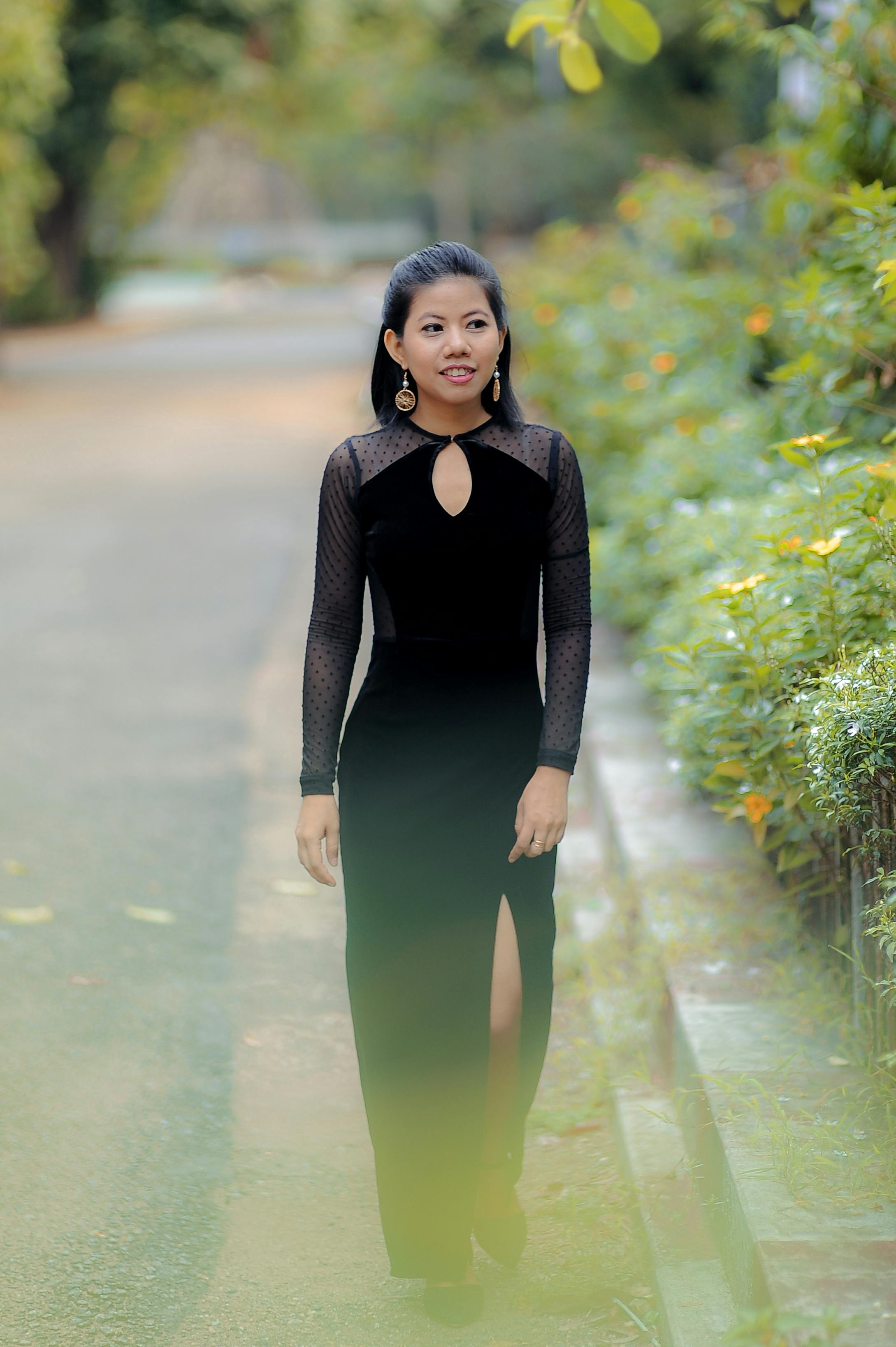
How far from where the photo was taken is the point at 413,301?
2.69m

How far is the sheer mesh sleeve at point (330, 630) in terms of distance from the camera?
278cm

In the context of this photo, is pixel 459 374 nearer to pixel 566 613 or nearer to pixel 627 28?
pixel 566 613

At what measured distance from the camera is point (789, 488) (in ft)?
14.7

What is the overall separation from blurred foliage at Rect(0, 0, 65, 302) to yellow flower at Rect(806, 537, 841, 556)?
15895mm

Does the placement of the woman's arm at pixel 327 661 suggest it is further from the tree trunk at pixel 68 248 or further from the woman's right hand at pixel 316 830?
the tree trunk at pixel 68 248

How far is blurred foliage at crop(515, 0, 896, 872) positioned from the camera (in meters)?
3.47

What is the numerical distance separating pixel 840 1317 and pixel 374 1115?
921 mm

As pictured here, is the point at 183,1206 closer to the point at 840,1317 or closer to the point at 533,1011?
the point at 533,1011

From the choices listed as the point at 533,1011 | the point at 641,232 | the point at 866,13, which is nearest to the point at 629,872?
the point at 533,1011

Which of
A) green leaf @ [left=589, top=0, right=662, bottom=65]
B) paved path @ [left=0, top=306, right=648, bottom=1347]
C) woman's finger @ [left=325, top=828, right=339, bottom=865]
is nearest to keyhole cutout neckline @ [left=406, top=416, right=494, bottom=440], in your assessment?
woman's finger @ [left=325, top=828, right=339, bottom=865]

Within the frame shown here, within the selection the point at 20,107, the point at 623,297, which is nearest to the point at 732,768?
the point at 623,297

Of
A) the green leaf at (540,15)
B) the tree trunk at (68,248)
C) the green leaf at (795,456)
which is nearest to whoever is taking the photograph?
the green leaf at (795,456)

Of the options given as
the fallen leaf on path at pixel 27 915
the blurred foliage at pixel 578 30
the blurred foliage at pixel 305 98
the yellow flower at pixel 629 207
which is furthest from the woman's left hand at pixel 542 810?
the blurred foliage at pixel 305 98

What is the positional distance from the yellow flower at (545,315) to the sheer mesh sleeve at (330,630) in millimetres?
7629
